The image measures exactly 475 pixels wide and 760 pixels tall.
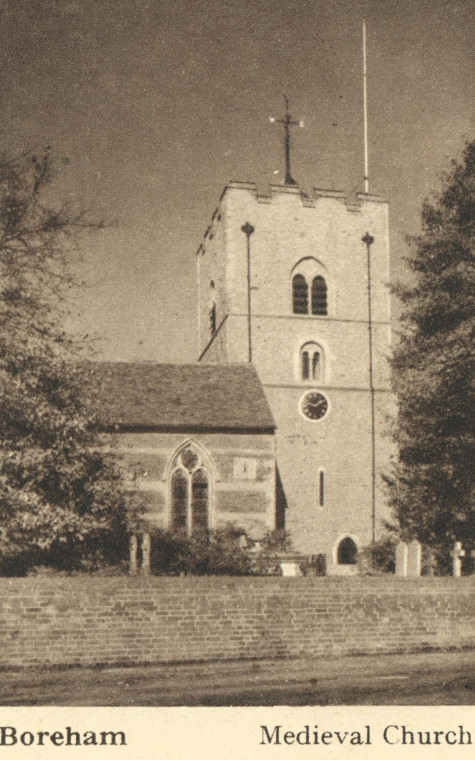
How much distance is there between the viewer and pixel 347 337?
33.9 metres

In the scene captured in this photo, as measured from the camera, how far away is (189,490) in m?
26.2

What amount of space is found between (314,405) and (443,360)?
15.3 metres

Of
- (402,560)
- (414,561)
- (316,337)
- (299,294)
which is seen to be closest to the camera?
(414,561)

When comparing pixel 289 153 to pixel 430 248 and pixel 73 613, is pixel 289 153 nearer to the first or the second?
pixel 430 248

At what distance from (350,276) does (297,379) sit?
5020mm

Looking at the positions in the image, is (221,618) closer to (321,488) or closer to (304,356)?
(321,488)

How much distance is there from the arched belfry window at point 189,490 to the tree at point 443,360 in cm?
726

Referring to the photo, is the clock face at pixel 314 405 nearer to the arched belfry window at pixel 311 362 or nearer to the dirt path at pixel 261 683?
the arched belfry window at pixel 311 362

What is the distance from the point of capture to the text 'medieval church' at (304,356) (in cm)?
2908

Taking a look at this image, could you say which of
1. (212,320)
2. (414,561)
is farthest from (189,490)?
(212,320)

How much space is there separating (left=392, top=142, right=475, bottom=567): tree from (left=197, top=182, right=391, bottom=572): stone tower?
10486 millimetres

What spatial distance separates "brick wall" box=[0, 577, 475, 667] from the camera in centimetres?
1173

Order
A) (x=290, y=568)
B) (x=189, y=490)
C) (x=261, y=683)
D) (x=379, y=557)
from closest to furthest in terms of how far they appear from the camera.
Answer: (x=261, y=683) → (x=290, y=568) → (x=189, y=490) → (x=379, y=557)
